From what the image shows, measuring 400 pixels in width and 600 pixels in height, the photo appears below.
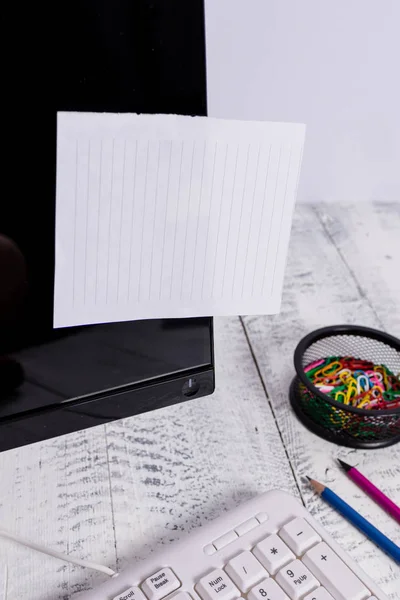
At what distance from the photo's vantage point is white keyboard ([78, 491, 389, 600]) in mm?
373

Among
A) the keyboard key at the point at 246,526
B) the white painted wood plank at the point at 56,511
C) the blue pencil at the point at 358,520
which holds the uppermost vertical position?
the keyboard key at the point at 246,526

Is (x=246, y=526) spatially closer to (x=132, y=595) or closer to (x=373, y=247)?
(x=132, y=595)

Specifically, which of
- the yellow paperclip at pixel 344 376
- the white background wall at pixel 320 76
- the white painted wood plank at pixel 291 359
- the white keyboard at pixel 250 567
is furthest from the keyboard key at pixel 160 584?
the white background wall at pixel 320 76

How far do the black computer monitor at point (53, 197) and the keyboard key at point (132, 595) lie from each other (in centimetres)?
10

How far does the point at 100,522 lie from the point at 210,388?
0.11m

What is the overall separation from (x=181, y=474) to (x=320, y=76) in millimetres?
544

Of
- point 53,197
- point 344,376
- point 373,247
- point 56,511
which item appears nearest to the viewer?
point 53,197

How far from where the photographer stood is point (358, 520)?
458mm

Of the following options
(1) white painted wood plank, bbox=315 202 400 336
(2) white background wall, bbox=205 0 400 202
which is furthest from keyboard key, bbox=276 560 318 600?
(2) white background wall, bbox=205 0 400 202

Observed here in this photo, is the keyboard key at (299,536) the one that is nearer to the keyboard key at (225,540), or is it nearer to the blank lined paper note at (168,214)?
the keyboard key at (225,540)

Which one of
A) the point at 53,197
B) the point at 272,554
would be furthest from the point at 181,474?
the point at 53,197

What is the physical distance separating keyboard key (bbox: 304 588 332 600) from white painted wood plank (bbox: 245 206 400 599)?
67 millimetres

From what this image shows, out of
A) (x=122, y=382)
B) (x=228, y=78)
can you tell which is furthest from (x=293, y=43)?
(x=122, y=382)

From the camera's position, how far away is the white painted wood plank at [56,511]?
1.36 feet
